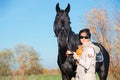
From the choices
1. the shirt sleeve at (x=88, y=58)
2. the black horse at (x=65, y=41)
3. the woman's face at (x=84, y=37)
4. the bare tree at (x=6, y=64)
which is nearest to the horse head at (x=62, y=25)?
the black horse at (x=65, y=41)

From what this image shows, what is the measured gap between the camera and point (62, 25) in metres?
7.88

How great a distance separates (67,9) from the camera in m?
8.34

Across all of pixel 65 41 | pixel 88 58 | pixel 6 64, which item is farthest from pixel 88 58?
pixel 6 64

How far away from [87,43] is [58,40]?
1.50 m

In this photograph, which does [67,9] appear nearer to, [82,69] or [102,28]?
[82,69]

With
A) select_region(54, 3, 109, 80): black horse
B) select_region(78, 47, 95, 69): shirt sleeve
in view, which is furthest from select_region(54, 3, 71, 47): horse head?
select_region(78, 47, 95, 69): shirt sleeve

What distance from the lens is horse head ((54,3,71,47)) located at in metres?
7.54

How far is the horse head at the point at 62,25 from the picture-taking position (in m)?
7.54

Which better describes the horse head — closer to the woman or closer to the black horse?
the black horse

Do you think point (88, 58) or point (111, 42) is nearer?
point (88, 58)

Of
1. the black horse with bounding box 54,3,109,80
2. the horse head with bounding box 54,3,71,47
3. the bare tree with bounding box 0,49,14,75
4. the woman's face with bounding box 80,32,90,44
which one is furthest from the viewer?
the bare tree with bounding box 0,49,14,75

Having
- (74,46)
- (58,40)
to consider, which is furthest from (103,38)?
(58,40)

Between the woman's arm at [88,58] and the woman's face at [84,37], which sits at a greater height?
the woman's face at [84,37]

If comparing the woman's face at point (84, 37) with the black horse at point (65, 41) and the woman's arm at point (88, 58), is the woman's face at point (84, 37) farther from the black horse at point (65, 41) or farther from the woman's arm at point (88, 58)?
the black horse at point (65, 41)
